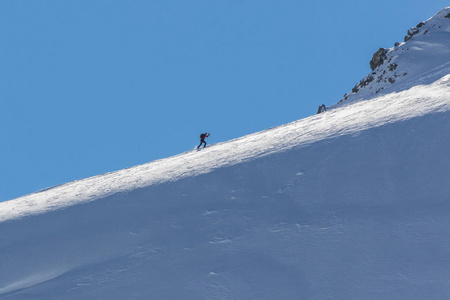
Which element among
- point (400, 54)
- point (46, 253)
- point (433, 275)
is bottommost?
point (433, 275)

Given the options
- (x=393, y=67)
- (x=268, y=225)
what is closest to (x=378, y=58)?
(x=393, y=67)

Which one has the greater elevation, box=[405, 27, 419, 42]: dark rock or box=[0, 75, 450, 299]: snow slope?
box=[405, 27, 419, 42]: dark rock

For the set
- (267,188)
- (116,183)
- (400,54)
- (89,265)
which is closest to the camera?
(89,265)

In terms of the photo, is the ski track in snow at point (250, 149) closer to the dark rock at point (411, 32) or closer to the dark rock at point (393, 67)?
the dark rock at point (393, 67)

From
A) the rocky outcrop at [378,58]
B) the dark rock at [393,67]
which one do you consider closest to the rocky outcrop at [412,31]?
the rocky outcrop at [378,58]

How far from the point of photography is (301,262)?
11.1m

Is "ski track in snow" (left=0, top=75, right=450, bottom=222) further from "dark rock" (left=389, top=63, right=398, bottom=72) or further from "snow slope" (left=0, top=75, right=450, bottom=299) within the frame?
"dark rock" (left=389, top=63, right=398, bottom=72)

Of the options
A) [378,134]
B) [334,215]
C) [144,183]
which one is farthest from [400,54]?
[334,215]

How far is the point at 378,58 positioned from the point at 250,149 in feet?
144

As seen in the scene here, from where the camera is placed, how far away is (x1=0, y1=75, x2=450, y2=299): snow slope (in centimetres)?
1054

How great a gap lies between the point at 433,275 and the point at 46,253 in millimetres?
10011

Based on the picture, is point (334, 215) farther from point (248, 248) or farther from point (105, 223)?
point (105, 223)

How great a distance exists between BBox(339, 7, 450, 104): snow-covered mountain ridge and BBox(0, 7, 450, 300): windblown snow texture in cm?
2523

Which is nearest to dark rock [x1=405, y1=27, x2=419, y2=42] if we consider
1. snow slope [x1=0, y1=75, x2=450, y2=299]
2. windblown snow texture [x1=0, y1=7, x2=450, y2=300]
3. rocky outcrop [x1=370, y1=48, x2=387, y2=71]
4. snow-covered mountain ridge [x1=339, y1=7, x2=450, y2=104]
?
snow-covered mountain ridge [x1=339, y1=7, x2=450, y2=104]
